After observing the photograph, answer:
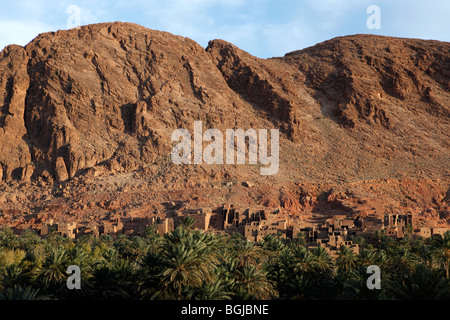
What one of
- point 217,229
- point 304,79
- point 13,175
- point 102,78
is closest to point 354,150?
point 304,79

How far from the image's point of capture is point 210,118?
262 ft

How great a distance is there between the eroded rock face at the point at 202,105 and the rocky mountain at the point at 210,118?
24 cm

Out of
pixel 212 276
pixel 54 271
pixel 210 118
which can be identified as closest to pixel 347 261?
pixel 212 276

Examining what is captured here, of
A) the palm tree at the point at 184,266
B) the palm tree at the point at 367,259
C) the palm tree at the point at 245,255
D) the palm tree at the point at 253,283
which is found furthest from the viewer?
the palm tree at the point at 367,259

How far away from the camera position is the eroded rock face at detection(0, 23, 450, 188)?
7275 centimetres

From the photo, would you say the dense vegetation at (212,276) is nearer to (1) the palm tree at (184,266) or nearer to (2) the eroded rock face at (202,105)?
(1) the palm tree at (184,266)

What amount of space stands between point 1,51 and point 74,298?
81201mm

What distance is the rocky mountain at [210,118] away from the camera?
6650 centimetres

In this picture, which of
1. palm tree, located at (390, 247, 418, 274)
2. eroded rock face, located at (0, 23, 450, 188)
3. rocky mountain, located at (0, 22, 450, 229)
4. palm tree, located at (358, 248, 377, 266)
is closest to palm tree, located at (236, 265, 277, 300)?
palm tree, located at (358, 248, 377, 266)

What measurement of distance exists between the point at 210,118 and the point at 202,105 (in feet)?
13.0

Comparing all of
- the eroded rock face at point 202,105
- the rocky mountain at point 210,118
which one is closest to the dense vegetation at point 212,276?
the rocky mountain at point 210,118

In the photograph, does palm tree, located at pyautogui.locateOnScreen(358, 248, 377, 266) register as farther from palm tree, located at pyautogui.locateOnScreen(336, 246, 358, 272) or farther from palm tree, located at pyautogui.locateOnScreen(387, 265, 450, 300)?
palm tree, located at pyautogui.locateOnScreen(387, 265, 450, 300)

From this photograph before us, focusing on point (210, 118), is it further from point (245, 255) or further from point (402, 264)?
point (245, 255)
